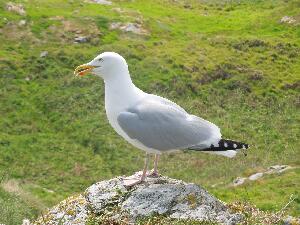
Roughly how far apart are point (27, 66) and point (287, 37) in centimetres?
2060

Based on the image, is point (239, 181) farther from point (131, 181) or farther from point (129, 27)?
point (129, 27)

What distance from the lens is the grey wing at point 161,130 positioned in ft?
27.0

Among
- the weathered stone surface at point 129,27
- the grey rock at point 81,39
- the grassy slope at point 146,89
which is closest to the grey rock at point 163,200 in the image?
the grassy slope at point 146,89

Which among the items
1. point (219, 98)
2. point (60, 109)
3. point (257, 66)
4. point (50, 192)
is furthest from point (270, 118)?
point (50, 192)

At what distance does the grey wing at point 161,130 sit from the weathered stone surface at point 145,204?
59cm

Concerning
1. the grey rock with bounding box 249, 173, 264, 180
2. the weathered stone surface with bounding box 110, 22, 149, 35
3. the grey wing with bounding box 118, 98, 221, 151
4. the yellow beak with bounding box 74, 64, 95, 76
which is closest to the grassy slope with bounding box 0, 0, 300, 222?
the grey rock with bounding box 249, 173, 264, 180

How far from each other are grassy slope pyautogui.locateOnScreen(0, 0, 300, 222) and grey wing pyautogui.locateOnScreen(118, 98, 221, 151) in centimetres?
1054

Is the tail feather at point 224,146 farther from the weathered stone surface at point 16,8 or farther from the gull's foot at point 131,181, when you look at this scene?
the weathered stone surface at point 16,8

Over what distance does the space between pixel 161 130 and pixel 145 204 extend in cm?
123

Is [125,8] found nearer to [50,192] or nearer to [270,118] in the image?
[270,118]

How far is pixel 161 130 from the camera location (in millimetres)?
8266

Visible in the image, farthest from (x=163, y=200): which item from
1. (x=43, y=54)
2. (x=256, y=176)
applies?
(x=43, y=54)

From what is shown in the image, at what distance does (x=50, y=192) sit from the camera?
76.3 feet

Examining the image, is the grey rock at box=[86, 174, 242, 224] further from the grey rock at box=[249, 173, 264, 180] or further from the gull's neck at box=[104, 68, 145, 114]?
the grey rock at box=[249, 173, 264, 180]
